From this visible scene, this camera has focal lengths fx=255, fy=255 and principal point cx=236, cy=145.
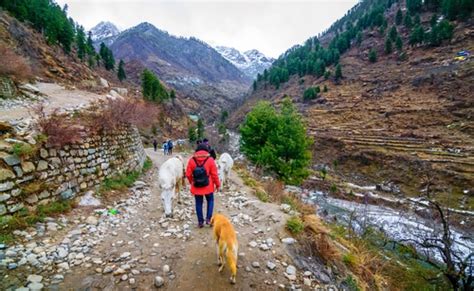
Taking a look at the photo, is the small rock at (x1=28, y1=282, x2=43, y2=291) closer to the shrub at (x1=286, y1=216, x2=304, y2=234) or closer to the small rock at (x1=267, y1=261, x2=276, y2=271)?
the small rock at (x1=267, y1=261, x2=276, y2=271)

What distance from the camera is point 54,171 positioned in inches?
264

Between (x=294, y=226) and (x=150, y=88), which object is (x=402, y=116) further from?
(x=294, y=226)

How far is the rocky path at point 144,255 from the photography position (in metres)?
4.32

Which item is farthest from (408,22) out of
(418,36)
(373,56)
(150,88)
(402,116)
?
(150,88)

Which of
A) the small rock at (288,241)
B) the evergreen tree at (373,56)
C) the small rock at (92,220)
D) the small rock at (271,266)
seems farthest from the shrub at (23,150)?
the evergreen tree at (373,56)

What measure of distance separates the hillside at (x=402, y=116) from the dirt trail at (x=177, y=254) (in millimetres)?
32347

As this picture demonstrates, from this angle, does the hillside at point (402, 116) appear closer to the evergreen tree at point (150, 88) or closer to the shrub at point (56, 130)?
the shrub at point (56, 130)

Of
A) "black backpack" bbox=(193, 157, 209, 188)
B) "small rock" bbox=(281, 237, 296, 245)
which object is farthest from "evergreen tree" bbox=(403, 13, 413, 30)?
"black backpack" bbox=(193, 157, 209, 188)

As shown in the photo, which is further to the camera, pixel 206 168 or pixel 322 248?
pixel 206 168

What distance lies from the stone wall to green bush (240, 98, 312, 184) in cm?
1320

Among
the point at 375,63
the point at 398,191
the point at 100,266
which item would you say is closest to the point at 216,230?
the point at 100,266

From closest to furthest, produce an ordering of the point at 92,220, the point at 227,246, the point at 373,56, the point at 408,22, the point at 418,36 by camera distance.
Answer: the point at 227,246 → the point at 92,220 → the point at 418,36 → the point at 373,56 → the point at 408,22

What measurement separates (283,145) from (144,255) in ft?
56.1

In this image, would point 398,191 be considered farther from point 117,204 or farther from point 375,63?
point 375,63
